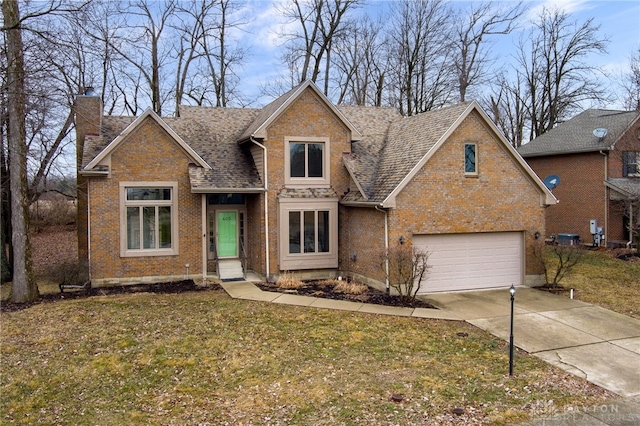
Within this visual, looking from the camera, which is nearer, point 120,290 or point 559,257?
point 120,290

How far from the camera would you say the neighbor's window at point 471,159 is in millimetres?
14984

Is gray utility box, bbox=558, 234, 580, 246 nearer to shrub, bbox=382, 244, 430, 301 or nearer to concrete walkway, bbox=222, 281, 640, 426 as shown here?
concrete walkway, bbox=222, 281, 640, 426

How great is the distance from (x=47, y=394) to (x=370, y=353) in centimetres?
537

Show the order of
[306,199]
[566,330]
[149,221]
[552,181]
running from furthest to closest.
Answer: [552,181]
[306,199]
[149,221]
[566,330]

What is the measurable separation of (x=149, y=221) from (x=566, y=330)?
40.7 feet

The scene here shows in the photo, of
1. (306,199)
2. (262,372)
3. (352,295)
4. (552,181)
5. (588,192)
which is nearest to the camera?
(262,372)

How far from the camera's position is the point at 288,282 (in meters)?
→ 15.3

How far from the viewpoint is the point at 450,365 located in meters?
8.54

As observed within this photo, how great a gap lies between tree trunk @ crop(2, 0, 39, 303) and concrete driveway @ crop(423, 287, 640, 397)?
439 inches

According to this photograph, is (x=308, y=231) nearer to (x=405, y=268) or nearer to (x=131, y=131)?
(x=405, y=268)

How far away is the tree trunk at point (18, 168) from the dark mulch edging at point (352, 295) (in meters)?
6.51

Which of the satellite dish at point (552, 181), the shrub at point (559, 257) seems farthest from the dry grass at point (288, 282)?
the satellite dish at point (552, 181)

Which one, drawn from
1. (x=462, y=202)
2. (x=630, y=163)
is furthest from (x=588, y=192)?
(x=462, y=202)

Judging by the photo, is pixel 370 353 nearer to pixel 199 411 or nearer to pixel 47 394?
pixel 199 411
